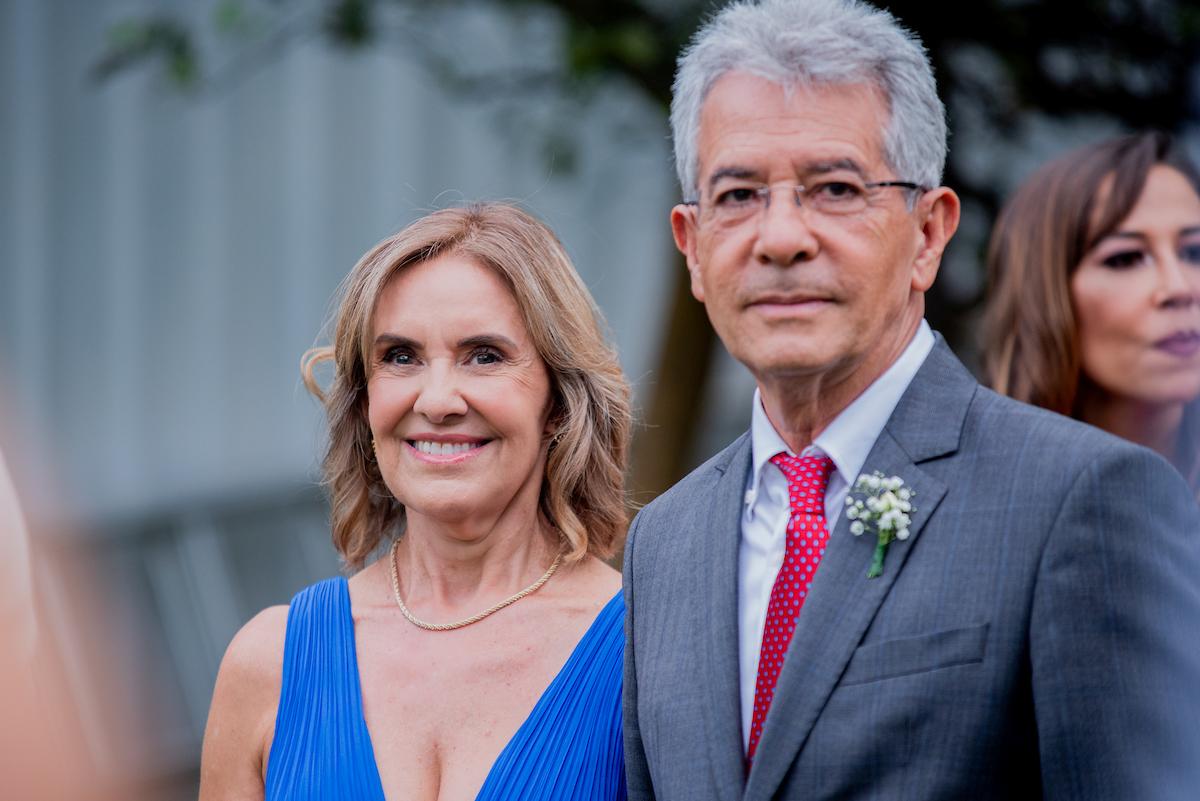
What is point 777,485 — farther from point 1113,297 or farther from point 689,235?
point 1113,297

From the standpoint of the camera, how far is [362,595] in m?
3.68

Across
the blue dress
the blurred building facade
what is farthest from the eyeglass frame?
the blurred building facade

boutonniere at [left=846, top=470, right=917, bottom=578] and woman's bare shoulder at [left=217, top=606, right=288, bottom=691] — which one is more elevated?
boutonniere at [left=846, top=470, right=917, bottom=578]

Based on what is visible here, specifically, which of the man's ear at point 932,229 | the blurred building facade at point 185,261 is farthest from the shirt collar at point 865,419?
the blurred building facade at point 185,261

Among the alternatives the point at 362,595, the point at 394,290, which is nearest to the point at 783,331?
the point at 394,290

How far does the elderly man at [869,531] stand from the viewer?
2299mm

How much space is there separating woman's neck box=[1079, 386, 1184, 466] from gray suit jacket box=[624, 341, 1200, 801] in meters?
1.10

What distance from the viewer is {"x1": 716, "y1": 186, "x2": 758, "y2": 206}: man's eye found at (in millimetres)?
2645

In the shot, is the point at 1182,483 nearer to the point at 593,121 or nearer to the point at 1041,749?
the point at 1041,749

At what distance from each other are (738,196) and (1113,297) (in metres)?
1.33

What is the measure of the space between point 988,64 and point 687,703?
506 cm

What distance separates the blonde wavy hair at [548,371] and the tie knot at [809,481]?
3.06 ft

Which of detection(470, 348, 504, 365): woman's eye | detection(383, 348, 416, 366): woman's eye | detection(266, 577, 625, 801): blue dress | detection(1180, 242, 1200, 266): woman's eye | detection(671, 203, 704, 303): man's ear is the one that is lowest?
detection(266, 577, 625, 801): blue dress

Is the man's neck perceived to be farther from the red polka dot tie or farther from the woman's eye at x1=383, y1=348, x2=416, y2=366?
the woman's eye at x1=383, y1=348, x2=416, y2=366
